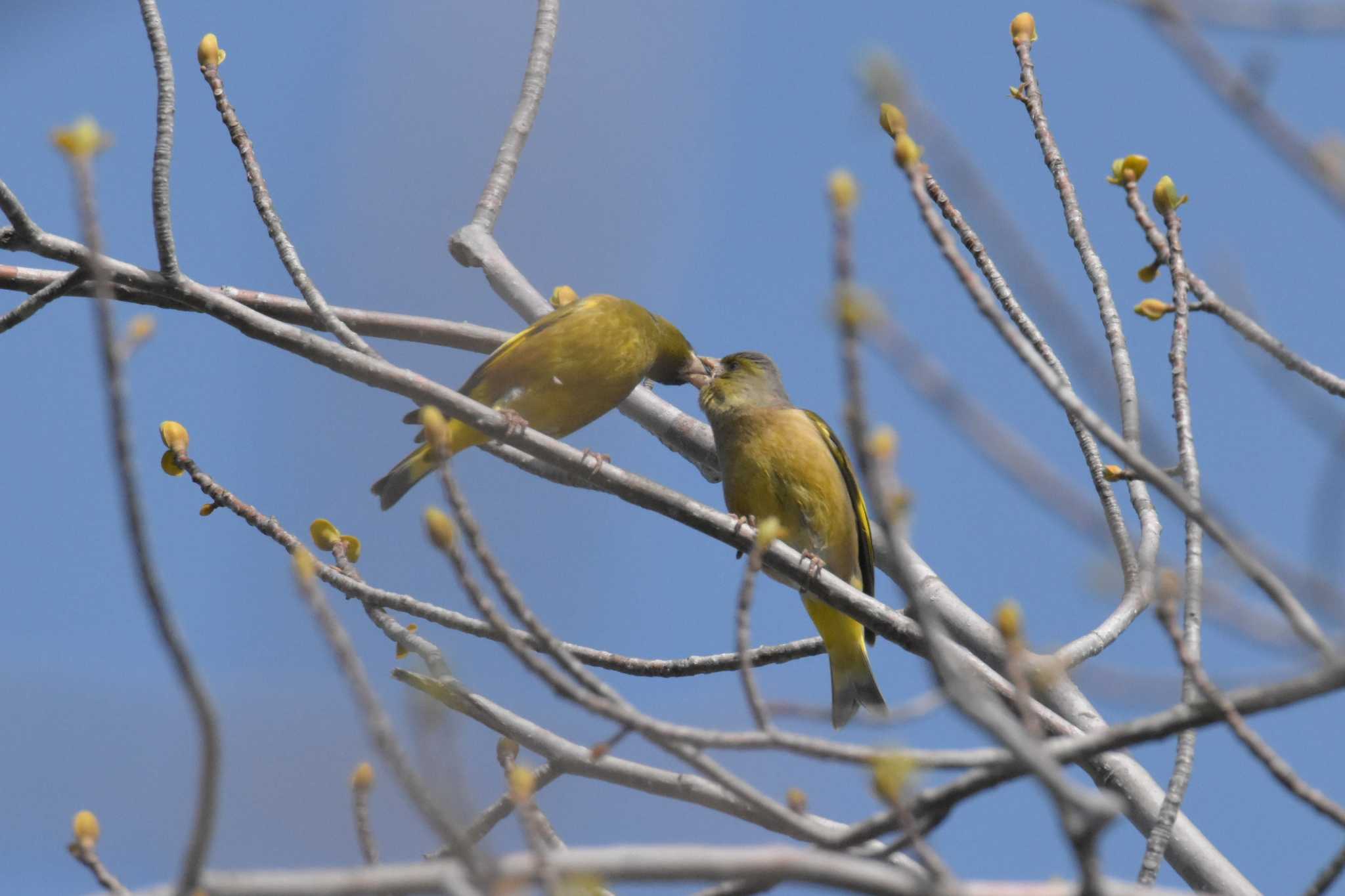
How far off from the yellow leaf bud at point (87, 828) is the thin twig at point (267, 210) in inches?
70.7

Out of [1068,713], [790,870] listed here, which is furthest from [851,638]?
[790,870]

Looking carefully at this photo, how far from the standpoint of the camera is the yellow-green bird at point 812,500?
20.2 ft

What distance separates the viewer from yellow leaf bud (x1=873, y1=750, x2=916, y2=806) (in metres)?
1.96

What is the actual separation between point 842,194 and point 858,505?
4.59m

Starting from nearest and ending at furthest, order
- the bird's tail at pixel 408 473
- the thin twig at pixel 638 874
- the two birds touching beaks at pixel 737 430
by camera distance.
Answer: the thin twig at pixel 638 874 → the bird's tail at pixel 408 473 → the two birds touching beaks at pixel 737 430

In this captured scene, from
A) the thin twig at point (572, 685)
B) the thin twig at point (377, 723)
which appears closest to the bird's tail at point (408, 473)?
the thin twig at point (572, 685)

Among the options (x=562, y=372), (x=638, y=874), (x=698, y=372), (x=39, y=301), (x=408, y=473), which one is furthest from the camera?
(x=698, y=372)

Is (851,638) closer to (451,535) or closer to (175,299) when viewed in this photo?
(175,299)

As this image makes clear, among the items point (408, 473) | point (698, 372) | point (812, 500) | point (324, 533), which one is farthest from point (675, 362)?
point (324, 533)

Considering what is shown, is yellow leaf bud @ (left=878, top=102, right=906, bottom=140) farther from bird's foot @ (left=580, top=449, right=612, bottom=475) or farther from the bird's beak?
the bird's beak

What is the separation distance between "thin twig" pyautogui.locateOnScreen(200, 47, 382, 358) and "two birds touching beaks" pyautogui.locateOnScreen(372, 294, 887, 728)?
138cm

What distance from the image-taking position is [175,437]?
4281 millimetres

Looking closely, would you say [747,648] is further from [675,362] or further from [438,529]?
[675,362]

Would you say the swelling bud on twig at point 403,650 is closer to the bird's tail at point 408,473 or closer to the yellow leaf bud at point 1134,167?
the bird's tail at point 408,473
